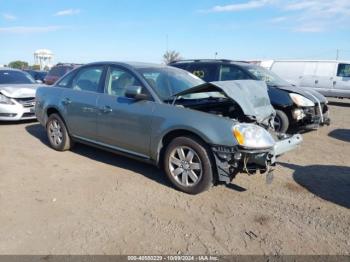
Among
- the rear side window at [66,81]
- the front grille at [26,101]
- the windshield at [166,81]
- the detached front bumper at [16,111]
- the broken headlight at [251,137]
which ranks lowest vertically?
the detached front bumper at [16,111]

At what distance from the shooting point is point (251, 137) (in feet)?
13.7

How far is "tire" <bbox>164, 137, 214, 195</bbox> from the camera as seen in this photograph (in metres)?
4.33

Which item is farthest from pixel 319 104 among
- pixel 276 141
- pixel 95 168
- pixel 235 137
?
pixel 95 168

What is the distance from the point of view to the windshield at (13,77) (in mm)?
9891

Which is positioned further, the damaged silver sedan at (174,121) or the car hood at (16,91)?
the car hood at (16,91)

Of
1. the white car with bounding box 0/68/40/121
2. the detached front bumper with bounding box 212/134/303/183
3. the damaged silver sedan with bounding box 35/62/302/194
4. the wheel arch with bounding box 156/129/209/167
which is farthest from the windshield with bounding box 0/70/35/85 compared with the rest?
the detached front bumper with bounding box 212/134/303/183

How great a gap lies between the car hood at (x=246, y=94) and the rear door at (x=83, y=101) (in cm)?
157

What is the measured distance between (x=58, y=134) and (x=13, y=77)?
477 cm

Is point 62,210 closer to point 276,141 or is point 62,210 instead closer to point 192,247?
point 192,247

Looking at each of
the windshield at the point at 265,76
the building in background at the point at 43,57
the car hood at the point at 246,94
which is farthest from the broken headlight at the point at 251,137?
the building in background at the point at 43,57

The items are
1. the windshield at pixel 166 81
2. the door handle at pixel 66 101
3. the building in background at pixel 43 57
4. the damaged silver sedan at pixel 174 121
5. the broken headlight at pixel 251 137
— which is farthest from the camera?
the building in background at pixel 43 57

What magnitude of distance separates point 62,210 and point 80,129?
2.13 metres

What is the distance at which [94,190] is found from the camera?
15.2ft

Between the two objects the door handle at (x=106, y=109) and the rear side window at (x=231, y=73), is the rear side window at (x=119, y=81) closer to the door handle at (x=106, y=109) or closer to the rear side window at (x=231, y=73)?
the door handle at (x=106, y=109)
